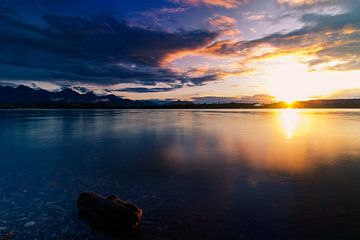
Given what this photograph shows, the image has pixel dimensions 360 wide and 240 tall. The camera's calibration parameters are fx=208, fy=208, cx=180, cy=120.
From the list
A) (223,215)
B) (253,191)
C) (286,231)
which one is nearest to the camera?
(286,231)

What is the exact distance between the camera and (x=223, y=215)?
812 cm

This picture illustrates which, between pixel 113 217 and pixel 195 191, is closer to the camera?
pixel 113 217

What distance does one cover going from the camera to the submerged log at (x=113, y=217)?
703 centimetres

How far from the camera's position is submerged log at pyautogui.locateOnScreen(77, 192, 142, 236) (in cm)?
703

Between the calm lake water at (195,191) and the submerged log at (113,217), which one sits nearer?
the submerged log at (113,217)

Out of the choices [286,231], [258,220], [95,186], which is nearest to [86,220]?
[95,186]

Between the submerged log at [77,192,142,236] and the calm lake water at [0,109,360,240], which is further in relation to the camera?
the calm lake water at [0,109,360,240]

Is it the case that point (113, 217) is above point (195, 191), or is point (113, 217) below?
above

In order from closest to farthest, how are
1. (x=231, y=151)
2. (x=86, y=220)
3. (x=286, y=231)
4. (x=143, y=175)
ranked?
1. (x=286, y=231)
2. (x=86, y=220)
3. (x=143, y=175)
4. (x=231, y=151)

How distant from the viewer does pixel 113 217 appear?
7.20 meters

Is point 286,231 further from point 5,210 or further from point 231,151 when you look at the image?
point 231,151

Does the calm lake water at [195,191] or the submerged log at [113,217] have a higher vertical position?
the submerged log at [113,217]

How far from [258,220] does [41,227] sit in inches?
305

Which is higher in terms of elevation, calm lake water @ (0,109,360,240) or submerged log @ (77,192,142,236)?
submerged log @ (77,192,142,236)
